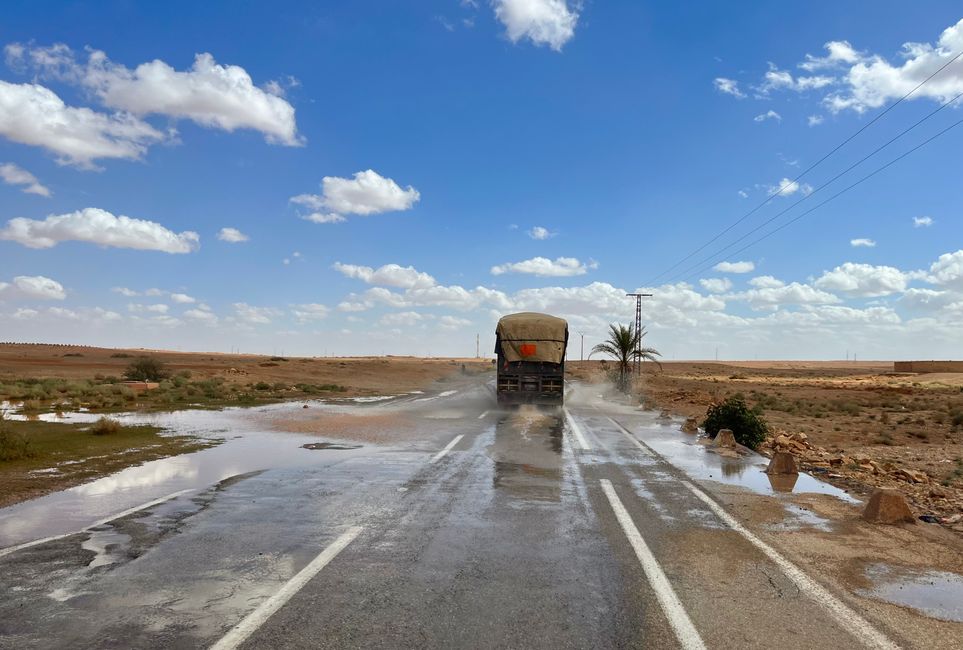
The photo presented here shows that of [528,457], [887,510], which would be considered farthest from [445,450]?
[887,510]

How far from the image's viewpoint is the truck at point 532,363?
29.1 meters

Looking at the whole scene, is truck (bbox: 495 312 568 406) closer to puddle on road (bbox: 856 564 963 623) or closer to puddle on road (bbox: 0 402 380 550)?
puddle on road (bbox: 0 402 380 550)

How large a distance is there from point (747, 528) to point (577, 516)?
6.74ft

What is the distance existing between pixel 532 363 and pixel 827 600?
2347 cm

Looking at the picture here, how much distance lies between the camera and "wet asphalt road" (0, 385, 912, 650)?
15.9 feet

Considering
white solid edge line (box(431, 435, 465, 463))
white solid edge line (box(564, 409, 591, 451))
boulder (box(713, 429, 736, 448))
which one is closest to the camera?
white solid edge line (box(431, 435, 465, 463))

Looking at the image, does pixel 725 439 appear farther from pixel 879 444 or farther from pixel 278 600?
pixel 278 600

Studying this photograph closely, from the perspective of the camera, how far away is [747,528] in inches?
328

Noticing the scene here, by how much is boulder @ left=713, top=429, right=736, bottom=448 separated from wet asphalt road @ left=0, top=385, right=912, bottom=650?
6.56m

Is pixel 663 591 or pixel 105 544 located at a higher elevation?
pixel 663 591

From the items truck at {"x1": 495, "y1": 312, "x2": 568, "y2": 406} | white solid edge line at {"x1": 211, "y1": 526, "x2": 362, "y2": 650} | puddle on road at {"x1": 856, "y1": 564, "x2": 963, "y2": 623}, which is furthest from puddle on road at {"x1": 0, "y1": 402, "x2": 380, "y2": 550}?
truck at {"x1": 495, "y1": 312, "x2": 568, "y2": 406}

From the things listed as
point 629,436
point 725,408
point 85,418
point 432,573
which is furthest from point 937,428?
point 85,418

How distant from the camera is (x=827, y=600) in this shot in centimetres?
575

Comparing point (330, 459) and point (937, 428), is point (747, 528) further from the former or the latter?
point (937, 428)
